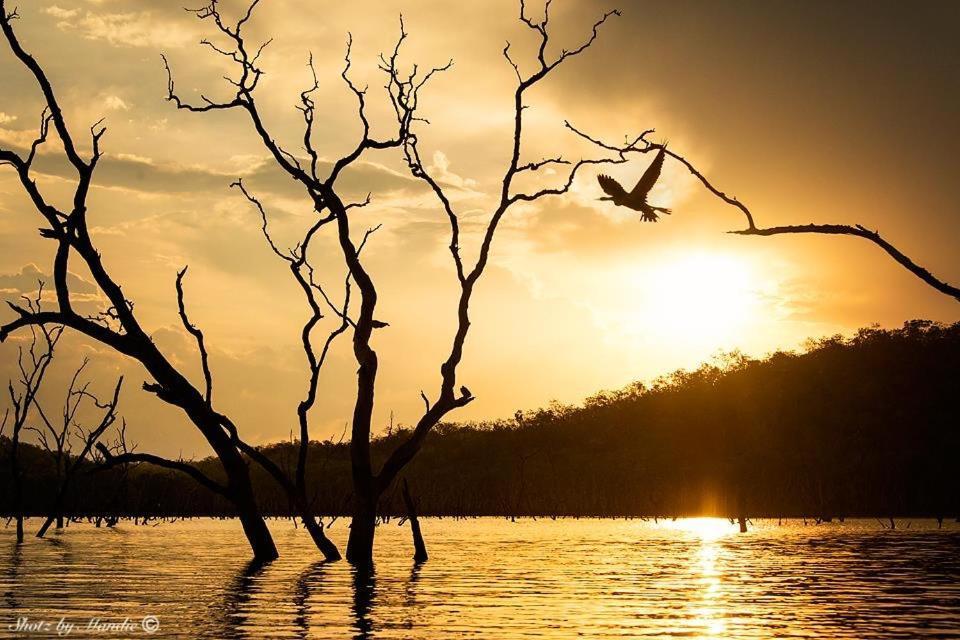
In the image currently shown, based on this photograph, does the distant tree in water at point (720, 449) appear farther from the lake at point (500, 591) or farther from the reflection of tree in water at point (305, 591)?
the reflection of tree in water at point (305, 591)

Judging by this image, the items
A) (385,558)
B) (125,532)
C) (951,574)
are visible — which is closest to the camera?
(951,574)

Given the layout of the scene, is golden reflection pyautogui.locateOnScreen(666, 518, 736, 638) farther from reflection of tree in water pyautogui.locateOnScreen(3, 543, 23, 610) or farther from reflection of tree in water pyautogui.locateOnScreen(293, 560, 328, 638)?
reflection of tree in water pyautogui.locateOnScreen(3, 543, 23, 610)

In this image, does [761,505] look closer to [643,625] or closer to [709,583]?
[709,583]

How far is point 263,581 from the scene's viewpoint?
20.5 meters

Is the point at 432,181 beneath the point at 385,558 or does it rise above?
above

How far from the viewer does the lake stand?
1372cm

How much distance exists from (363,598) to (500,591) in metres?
2.59

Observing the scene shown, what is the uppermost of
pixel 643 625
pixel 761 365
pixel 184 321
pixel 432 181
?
pixel 761 365

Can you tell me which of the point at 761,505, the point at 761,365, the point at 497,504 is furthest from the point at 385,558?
the point at 761,365

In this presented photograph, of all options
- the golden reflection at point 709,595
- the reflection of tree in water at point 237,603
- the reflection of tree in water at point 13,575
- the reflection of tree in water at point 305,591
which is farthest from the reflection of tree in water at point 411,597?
the reflection of tree in water at point 13,575

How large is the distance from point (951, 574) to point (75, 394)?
2876 cm

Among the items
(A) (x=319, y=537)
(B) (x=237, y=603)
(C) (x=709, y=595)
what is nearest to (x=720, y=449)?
(A) (x=319, y=537)

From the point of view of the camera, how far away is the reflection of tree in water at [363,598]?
13.5m

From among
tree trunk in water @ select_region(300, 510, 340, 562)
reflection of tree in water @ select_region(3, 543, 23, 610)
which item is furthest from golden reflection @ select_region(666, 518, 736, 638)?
reflection of tree in water @ select_region(3, 543, 23, 610)
